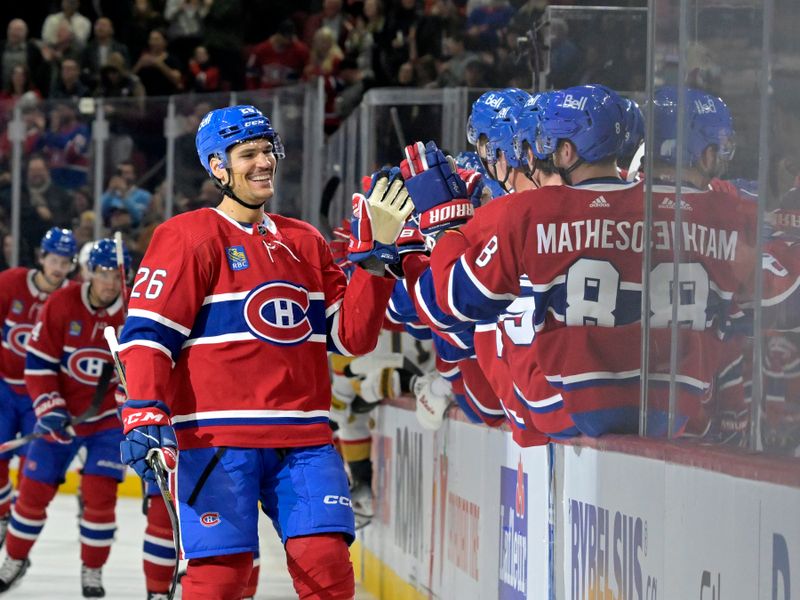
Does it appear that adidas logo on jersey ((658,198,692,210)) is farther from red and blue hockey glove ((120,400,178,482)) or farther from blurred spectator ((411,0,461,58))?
blurred spectator ((411,0,461,58))

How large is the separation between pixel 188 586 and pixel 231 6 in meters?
9.34

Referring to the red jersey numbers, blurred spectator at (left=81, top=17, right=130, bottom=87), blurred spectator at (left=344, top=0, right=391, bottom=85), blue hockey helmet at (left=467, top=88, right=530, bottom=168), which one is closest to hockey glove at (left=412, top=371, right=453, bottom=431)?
blue hockey helmet at (left=467, top=88, right=530, bottom=168)

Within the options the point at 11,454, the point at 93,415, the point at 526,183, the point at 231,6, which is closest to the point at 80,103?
the point at 231,6

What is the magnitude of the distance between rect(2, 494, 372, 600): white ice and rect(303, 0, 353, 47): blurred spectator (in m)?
3.95

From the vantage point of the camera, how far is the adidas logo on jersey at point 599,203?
3090 millimetres

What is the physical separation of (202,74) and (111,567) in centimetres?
573

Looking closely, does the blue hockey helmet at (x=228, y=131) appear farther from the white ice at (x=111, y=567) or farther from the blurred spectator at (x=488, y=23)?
the white ice at (x=111, y=567)

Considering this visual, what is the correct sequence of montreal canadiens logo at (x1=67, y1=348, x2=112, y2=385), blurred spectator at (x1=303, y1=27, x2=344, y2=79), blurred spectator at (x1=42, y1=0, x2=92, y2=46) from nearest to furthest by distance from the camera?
1. montreal canadiens logo at (x1=67, y1=348, x2=112, y2=385)
2. blurred spectator at (x1=303, y1=27, x2=344, y2=79)
3. blurred spectator at (x1=42, y1=0, x2=92, y2=46)

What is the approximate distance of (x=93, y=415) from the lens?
601 cm

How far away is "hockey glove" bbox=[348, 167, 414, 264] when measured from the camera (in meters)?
3.49

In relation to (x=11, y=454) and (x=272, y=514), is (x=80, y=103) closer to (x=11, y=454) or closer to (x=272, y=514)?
(x=11, y=454)

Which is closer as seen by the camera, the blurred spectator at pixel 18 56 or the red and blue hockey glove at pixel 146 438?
the red and blue hockey glove at pixel 146 438

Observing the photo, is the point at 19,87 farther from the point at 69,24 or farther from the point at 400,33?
the point at 400,33

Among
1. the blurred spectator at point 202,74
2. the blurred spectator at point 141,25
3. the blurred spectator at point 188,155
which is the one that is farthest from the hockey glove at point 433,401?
the blurred spectator at point 141,25
